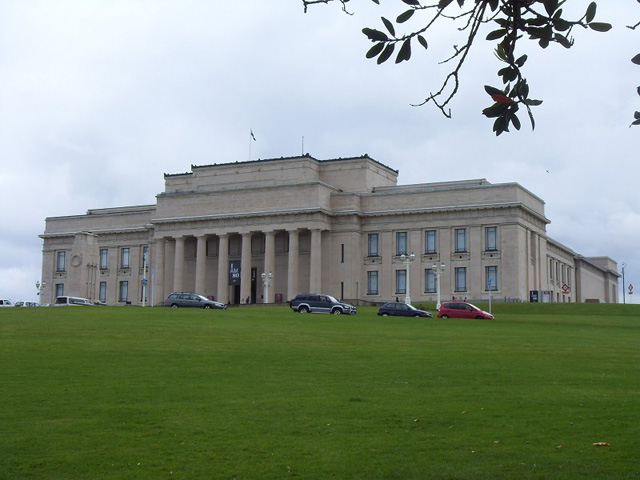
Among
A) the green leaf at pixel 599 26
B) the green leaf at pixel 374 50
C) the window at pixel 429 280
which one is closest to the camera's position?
the green leaf at pixel 599 26

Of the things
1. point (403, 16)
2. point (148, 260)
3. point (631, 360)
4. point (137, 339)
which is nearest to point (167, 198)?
point (148, 260)

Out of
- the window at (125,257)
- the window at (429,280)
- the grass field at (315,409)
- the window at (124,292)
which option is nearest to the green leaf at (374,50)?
the grass field at (315,409)

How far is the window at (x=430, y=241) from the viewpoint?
94.3 meters

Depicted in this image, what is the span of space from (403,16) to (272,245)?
293 ft

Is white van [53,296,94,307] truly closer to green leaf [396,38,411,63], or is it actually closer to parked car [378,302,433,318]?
parked car [378,302,433,318]

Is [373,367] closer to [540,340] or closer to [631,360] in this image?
[631,360]

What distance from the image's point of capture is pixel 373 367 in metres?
26.2

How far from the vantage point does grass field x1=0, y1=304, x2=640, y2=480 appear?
15.4 meters

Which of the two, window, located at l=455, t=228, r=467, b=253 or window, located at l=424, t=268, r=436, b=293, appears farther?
window, located at l=424, t=268, r=436, b=293

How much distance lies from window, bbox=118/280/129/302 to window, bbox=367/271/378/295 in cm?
3097

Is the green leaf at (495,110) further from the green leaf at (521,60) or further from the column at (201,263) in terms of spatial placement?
the column at (201,263)

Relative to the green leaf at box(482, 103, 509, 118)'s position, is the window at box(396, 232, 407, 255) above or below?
above

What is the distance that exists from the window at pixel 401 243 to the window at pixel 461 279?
6.16 metres

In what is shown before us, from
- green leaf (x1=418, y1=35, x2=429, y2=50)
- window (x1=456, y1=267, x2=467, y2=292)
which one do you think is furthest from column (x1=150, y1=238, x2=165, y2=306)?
green leaf (x1=418, y1=35, x2=429, y2=50)
